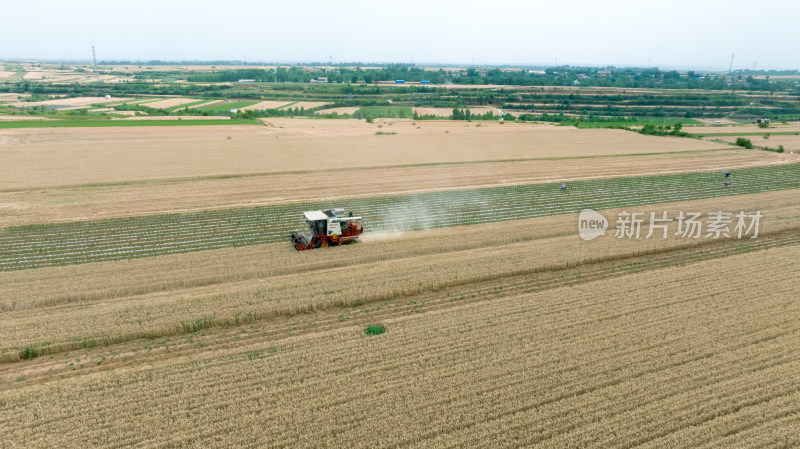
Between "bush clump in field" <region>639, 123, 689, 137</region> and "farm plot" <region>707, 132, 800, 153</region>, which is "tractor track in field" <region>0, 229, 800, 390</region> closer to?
"farm plot" <region>707, 132, 800, 153</region>

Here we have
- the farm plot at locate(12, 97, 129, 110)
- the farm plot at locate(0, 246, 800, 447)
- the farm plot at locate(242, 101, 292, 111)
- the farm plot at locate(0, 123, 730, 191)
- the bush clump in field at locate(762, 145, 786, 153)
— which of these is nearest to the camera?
the farm plot at locate(0, 246, 800, 447)

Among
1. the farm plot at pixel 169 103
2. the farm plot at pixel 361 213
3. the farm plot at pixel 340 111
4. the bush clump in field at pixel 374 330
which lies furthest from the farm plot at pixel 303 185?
the farm plot at pixel 169 103

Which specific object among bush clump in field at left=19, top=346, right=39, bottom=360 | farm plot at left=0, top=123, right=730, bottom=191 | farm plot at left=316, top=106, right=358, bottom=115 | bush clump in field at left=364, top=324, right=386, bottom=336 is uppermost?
farm plot at left=316, top=106, right=358, bottom=115

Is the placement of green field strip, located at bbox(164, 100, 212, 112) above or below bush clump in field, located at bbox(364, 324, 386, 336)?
above

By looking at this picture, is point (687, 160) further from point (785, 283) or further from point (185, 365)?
point (185, 365)

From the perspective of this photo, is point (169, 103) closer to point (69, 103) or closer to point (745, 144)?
point (69, 103)

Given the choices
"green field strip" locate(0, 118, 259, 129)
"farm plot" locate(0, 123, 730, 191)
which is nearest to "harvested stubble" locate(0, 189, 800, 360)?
"farm plot" locate(0, 123, 730, 191)

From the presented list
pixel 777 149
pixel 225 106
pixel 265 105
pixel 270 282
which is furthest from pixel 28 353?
pixel 265 105
